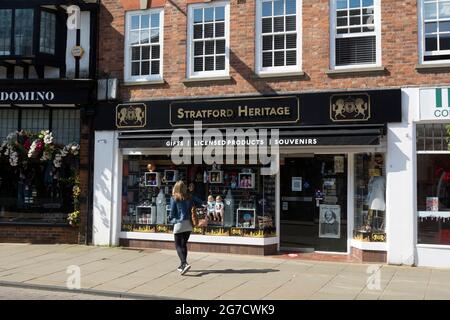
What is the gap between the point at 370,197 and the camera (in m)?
11.5

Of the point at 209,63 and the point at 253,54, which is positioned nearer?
the point at 253,54

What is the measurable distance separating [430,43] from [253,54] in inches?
154

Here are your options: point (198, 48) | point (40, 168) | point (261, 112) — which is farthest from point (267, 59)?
point (40, 168)

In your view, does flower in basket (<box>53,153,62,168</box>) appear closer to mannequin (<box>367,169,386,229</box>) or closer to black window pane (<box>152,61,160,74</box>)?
black window pane (<box>152,61,160,74</box>)

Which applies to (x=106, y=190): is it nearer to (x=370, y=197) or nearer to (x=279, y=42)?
(x=279, y=42)

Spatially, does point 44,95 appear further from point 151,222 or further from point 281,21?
point 281,21

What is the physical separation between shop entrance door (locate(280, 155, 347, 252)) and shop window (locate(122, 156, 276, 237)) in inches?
15.4

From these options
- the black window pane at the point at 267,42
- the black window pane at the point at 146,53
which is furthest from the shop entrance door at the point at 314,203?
the black window pane at the point at 146,53

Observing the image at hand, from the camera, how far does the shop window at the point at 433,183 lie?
431 inches

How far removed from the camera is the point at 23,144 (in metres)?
13.7

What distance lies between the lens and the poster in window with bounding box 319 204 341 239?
39.5 feet

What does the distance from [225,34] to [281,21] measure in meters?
1.39

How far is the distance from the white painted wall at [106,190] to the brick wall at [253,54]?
134 centimetres

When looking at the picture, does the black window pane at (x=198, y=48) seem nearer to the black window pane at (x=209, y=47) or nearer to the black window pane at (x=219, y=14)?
the black window pane at (x=209, y=47)
